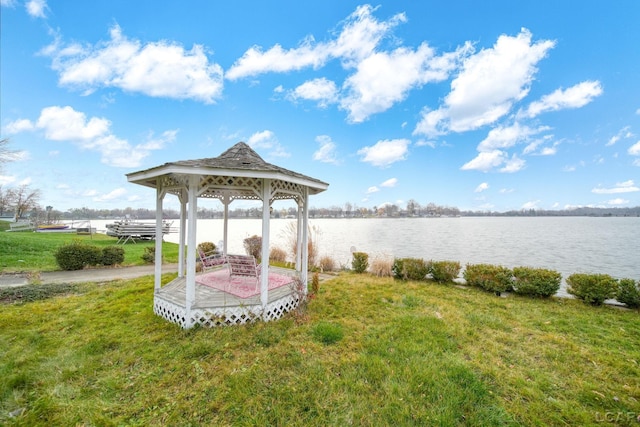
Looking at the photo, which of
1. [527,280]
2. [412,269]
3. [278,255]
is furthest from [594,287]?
[278,255]

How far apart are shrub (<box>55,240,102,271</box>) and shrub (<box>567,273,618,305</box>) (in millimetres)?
15167

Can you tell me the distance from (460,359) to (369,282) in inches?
169

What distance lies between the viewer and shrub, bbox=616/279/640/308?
18.3 feet

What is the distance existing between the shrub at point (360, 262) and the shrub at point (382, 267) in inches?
12.5

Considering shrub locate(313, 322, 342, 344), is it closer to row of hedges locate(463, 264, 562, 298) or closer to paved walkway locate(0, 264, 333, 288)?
paved walkway locate(0, 264, 333, 288)

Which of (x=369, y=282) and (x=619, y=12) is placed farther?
(x=369, y=282)

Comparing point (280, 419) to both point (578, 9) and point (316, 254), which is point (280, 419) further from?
point (578, 9)

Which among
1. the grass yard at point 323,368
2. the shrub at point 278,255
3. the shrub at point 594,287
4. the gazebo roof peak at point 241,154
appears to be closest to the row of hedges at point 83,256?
the grass yard at point 323,368

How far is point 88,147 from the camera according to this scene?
468 inches

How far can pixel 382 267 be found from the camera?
9.01 meters

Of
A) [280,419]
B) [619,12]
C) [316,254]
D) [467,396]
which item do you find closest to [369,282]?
[316,254]

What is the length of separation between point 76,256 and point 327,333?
9926mm

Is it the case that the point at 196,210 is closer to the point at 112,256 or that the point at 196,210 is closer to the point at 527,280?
the point at 112,256

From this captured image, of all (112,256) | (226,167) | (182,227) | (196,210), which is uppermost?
(226,167)
